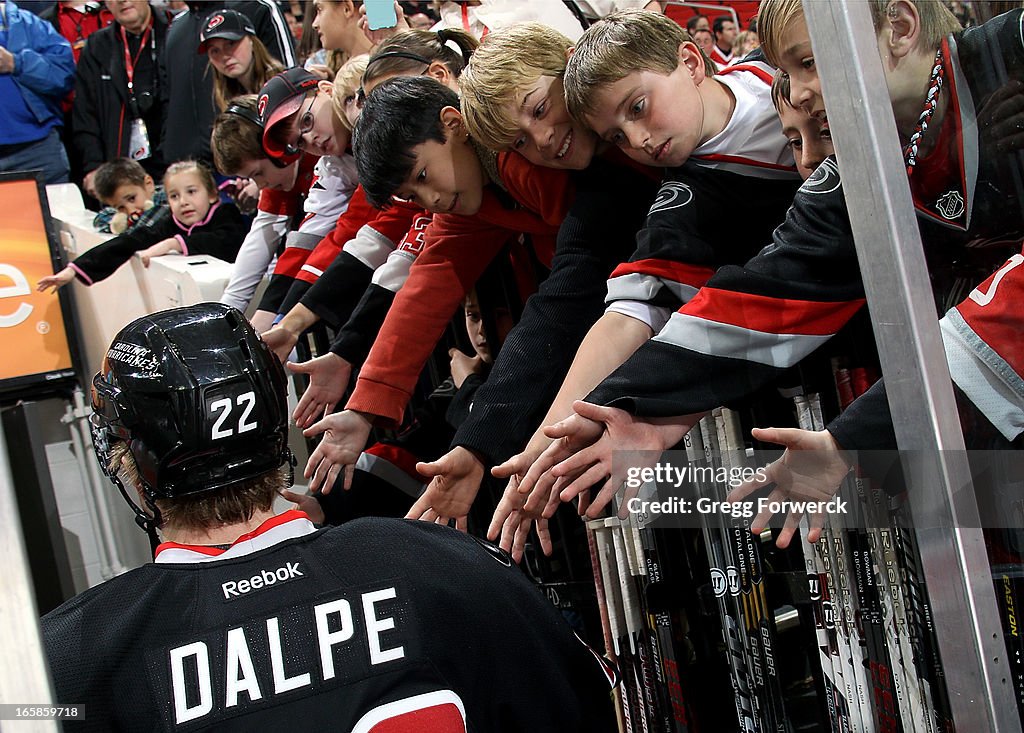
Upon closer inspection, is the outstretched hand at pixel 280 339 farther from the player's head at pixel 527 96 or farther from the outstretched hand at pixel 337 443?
the player's head at pixel 527 96

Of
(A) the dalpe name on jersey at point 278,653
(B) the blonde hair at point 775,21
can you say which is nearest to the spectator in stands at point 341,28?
(B) the blonde hair at point 775,21

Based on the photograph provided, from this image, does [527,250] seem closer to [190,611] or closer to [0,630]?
[190,611]

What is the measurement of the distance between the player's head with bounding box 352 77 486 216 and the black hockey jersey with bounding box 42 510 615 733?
0.82 m

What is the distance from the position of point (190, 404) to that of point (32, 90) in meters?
4.16

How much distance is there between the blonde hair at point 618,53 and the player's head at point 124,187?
3031mm

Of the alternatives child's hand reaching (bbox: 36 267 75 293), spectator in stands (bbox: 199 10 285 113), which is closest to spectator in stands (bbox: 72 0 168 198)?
child's hand reaching (bbox: 36 267 75 293)

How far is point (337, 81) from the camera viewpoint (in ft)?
7.89

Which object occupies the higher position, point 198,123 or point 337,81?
point 198,123

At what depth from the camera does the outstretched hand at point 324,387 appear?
7.73ft

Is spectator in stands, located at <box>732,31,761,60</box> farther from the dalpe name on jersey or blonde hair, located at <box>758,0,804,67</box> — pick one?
the dalpe name on jersey

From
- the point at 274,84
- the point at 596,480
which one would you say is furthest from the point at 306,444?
the point at 596,480

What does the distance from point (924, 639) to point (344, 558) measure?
68 cm

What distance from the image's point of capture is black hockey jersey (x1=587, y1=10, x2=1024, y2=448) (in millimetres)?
958

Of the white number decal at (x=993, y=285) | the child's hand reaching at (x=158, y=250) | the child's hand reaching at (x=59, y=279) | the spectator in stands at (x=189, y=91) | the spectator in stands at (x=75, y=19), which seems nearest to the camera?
the white number decal at (x=993, y=285)
